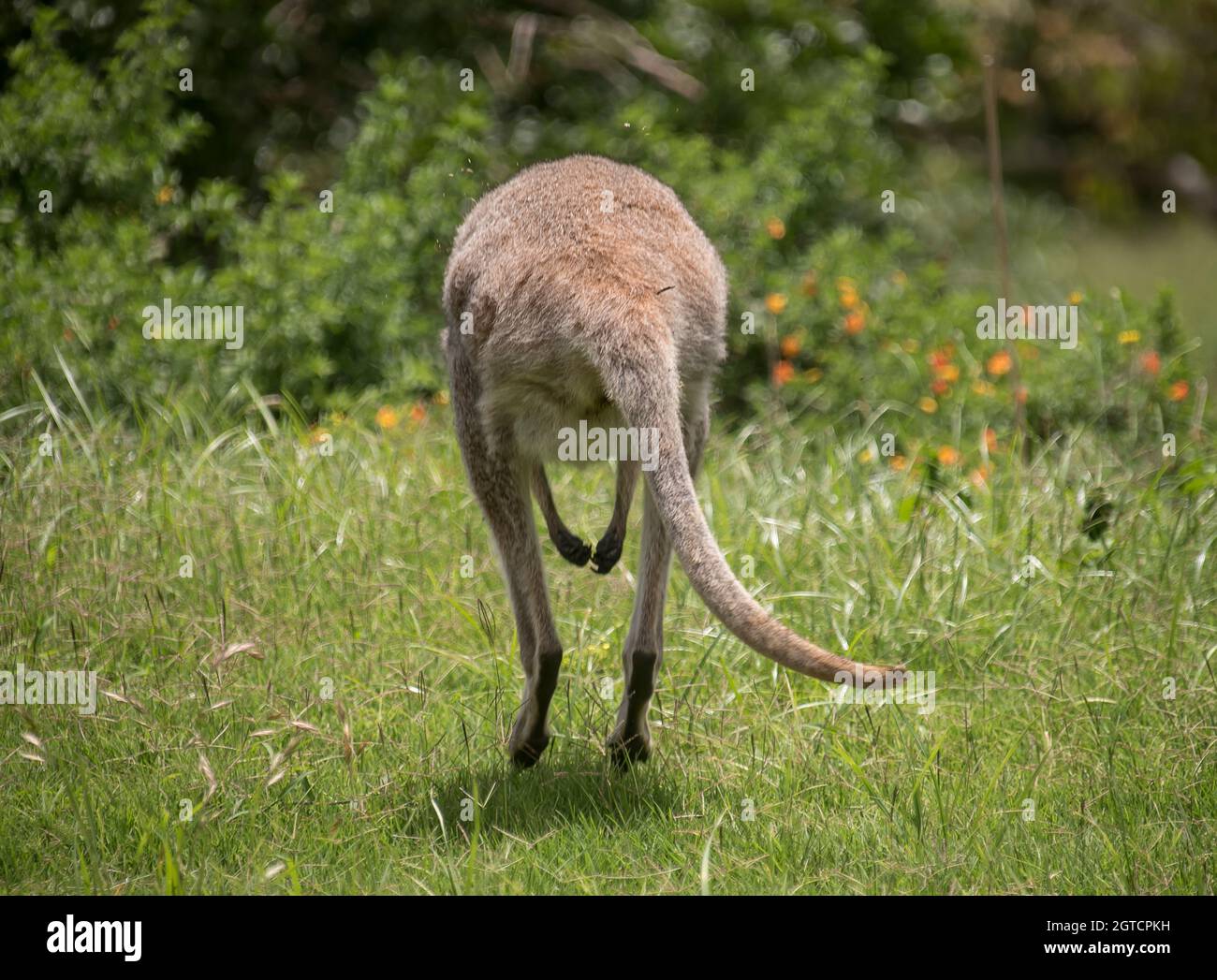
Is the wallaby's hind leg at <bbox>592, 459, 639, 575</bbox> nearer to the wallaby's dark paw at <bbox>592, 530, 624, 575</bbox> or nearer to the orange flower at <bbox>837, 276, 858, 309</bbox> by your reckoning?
the wallaby's dark paw at <bbox>592, 530, 624, 575</bbox>

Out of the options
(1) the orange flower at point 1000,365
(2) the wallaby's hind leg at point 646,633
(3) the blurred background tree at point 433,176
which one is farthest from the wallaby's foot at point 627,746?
(1) the orange flower at point 1000,365

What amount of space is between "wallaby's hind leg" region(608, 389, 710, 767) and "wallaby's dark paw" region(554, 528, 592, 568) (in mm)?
199

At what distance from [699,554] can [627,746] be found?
1320 millimetres

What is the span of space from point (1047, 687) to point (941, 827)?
1087 millimetres

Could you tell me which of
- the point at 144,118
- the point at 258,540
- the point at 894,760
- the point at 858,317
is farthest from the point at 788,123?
the point at 894,760

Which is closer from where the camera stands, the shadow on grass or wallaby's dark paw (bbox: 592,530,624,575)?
the shadow on grass

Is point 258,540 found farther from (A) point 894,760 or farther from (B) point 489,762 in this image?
(A) point 894,760

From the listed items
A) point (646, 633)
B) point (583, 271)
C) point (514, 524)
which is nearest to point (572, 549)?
point (514, 524)

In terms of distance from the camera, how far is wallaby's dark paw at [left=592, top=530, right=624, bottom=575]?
4.64 m

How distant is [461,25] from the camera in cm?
991

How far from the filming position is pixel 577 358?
4.05 metres

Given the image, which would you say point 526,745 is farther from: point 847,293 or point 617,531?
point 847,293

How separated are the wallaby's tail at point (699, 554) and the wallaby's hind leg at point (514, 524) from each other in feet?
2.38

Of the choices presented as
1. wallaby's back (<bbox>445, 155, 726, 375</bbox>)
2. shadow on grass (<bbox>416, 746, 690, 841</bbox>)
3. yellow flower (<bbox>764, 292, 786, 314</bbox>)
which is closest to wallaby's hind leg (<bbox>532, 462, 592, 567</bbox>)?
wallaby's back (<bbox>445, 155, 726, 375</bbox>)
